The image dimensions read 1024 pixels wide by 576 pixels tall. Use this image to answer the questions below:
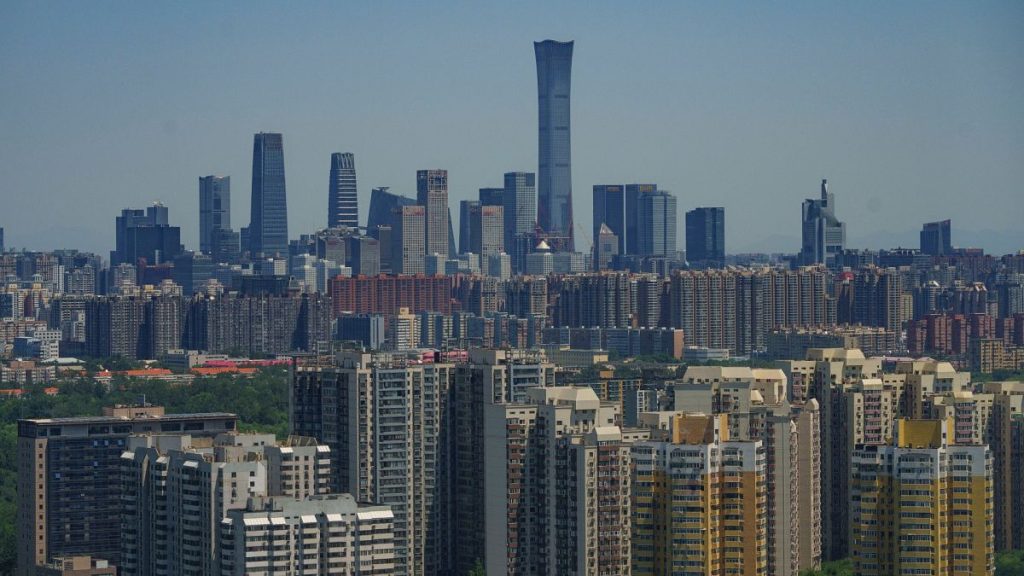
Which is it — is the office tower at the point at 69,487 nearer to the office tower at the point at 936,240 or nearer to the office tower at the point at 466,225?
the office tower at the point at 936,240

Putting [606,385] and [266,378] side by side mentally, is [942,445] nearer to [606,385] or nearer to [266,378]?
[606,385]

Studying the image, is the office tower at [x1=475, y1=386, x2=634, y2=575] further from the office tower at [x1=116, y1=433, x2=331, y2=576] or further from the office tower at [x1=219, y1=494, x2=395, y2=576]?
the office tower at [x1=219, y1=494, x2=395, y2=576]

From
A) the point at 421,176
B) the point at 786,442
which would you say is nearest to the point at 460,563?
the point at 786,442

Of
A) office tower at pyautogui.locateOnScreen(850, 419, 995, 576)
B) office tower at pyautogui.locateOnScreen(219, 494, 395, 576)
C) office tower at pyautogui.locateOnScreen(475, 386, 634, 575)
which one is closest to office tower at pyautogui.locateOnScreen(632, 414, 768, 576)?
office tower at pyautogui.locateOnScreen(475, 386, 634, 575)

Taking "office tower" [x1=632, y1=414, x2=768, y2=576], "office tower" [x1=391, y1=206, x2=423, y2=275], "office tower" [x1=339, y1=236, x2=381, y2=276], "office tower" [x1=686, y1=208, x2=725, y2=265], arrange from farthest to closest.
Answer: "office tower" [x1=339, y1=236, x2=381, y2=276] → "office tower" [x1=391, y1=206, x2=423, y2=275] → "office tower" [x1=686, y1=208, x2=725, y2=265] → "office tower" [x1=632, y1=414, x2=768, y2=576]

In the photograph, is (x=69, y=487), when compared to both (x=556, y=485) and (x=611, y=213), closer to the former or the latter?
(x=556, y=485)

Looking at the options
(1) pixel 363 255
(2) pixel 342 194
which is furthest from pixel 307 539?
(2) pixel 342 194
